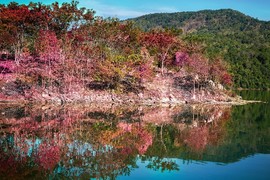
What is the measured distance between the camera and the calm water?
1537 centimetres

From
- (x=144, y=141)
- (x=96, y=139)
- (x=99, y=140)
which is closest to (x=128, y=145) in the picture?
(x=144, y=141)

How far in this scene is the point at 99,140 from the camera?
21.3 m

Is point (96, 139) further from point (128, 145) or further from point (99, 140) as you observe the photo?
point (128, 145)

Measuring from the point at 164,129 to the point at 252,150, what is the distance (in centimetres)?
758

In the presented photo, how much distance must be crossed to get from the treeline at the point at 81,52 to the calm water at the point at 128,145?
11240mm

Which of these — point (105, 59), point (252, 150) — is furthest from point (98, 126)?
point (105, 59)

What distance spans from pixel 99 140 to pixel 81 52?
26.6 m

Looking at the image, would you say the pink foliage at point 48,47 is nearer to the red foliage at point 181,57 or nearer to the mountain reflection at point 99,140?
the mountain reflection at point 99,140

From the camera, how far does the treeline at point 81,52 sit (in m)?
43.5

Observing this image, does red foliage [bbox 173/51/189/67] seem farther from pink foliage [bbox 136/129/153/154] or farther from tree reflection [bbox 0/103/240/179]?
pink foliage [bbox 136/129/153/154]

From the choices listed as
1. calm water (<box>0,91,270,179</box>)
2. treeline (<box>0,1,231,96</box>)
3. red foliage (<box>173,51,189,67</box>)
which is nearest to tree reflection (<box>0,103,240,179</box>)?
calm water (<box>0,91,270,179</box>)

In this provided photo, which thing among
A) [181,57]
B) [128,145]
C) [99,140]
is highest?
[181,57]

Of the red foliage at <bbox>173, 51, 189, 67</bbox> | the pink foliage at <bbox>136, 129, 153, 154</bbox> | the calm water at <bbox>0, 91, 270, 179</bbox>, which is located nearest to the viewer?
the calm water at <bbox>0, 91, 270, 179</bbox>

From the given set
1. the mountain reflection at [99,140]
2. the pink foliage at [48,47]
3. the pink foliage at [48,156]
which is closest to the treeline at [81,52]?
the pink foliage at [48,47]
